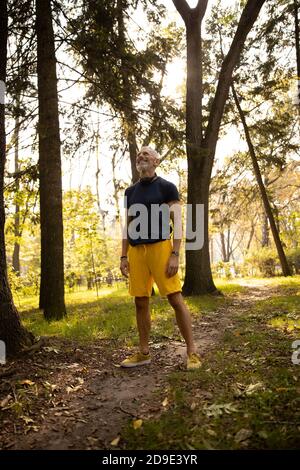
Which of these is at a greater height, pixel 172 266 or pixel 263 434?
pixel 172 266

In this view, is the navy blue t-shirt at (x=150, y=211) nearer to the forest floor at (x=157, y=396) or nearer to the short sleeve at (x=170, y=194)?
the short sleeve at (x=170, y=194)

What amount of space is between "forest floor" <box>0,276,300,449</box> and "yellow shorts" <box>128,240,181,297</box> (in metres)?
0.91

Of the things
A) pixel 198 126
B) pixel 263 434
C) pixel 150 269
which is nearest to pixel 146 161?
pixel 150 269

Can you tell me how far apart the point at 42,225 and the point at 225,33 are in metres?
10.5

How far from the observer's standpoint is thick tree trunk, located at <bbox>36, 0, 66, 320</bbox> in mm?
7441

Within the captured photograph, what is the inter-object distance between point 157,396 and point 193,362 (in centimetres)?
75

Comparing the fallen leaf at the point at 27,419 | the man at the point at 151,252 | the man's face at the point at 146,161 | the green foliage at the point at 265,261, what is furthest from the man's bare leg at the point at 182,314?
the green foliage at the point at 265,261

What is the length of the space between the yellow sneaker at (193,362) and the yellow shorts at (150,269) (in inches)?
29.6

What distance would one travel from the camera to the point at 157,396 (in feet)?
11.6

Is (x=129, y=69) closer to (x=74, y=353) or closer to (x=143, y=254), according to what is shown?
(x=143, y=254)

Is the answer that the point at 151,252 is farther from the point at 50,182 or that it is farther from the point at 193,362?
the point at 50,182

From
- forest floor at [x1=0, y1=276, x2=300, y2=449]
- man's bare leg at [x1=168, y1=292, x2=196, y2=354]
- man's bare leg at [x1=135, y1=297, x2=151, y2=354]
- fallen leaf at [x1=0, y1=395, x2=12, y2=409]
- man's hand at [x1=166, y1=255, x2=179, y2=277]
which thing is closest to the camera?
forest floor at [x1=0, y1=276, x2=300, y2=449]

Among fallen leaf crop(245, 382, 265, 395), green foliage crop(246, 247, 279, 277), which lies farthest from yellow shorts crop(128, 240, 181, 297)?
green foliage crop(246, 247, 279, 277)

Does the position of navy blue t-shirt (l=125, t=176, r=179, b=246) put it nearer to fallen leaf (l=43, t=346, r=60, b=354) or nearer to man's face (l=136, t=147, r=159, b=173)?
man's face (l=136, t=147, r=159, b=173)
